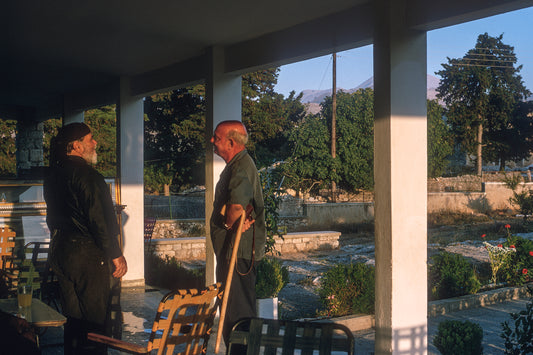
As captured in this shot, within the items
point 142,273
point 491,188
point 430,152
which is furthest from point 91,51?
point 430,152

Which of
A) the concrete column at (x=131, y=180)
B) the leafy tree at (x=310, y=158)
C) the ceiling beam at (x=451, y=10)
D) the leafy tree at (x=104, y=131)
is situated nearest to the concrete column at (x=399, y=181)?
the ceiling beam at (x=451, y=10)

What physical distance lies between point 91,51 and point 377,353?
428 cm

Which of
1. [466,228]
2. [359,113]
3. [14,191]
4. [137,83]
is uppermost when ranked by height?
[359,113]

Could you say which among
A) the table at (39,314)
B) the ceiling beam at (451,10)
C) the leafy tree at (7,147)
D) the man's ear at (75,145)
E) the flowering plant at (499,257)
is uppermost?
the leafy tree at (7,147)

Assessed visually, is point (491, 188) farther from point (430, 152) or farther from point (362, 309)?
point (362, 309)

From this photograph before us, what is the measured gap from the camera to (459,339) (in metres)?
4.41

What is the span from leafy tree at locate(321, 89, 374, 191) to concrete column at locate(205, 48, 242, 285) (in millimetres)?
24066

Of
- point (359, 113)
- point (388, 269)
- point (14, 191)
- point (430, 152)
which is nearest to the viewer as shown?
point (388, 269)

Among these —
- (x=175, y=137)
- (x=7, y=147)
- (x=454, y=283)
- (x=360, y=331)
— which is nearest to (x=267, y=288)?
(x=360, y=331)

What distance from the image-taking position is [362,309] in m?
6.10

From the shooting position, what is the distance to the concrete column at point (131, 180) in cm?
746

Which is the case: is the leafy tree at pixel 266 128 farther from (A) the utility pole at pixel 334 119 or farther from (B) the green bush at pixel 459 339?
(B) the green bush at pixel 459 339

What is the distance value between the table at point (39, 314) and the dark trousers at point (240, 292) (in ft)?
2.88

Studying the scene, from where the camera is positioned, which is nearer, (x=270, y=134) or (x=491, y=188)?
(x=270, y=134)
